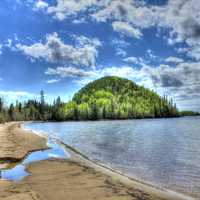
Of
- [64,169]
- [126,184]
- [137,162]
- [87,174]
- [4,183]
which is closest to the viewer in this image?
[4,183]

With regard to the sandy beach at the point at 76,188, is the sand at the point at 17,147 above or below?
above

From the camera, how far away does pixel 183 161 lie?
29.0 m

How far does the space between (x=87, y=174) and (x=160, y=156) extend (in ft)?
44.4

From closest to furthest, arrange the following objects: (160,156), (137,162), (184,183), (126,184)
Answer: (126,184) < (184,183) < (137,162) < (160,156)

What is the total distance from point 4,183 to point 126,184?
Result: 7441 millimetres

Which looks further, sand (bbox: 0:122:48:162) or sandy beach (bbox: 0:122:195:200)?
sand (bbox: 0:122:48:162)

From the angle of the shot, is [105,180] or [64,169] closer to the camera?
[105,180]

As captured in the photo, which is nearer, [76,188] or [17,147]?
[76,188]

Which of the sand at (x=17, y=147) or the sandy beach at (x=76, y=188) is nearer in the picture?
the sandy beach at (x=76, y=188)

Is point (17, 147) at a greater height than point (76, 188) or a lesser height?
greater

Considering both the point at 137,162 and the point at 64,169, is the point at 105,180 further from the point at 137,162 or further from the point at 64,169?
the point at 137,162

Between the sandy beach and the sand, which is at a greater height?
the sand

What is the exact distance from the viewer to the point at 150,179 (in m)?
21.6

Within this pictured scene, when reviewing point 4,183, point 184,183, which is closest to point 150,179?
point 184,183
